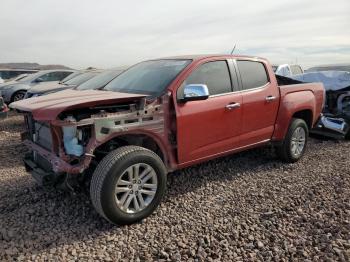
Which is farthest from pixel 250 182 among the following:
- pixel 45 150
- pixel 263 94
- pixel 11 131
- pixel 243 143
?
pixel 11 131

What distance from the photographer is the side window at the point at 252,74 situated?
17.2 feet

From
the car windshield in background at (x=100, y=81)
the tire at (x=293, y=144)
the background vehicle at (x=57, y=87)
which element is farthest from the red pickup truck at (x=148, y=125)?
the background vehicle at (x=57, y=87)

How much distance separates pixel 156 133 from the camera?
4.18 m

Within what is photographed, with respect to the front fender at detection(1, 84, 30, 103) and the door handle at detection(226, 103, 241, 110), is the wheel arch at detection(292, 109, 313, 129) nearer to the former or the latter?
the door handle at detection(226, 103, 241, 110)

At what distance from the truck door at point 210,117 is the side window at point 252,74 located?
228 millimetres

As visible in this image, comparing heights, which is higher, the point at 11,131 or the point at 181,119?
the point at 181,119

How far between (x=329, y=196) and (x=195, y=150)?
5.94ft

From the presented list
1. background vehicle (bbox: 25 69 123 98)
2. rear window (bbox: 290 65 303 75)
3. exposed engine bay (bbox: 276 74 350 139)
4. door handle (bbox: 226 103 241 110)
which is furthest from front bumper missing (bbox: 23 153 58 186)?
rear window (bbox: 290 65 303 75)

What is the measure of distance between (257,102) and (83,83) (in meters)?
4.71

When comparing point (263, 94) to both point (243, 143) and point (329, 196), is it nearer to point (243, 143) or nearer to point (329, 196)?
point (243, 143)

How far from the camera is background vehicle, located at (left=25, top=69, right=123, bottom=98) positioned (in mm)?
7909

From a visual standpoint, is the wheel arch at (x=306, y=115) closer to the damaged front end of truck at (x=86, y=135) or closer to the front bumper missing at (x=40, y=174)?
the damaged front end of truck at (x=86, y=135)

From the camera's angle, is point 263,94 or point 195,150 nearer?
point 195,150

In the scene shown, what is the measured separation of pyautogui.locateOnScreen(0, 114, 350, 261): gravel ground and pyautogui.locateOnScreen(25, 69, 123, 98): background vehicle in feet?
9.07
